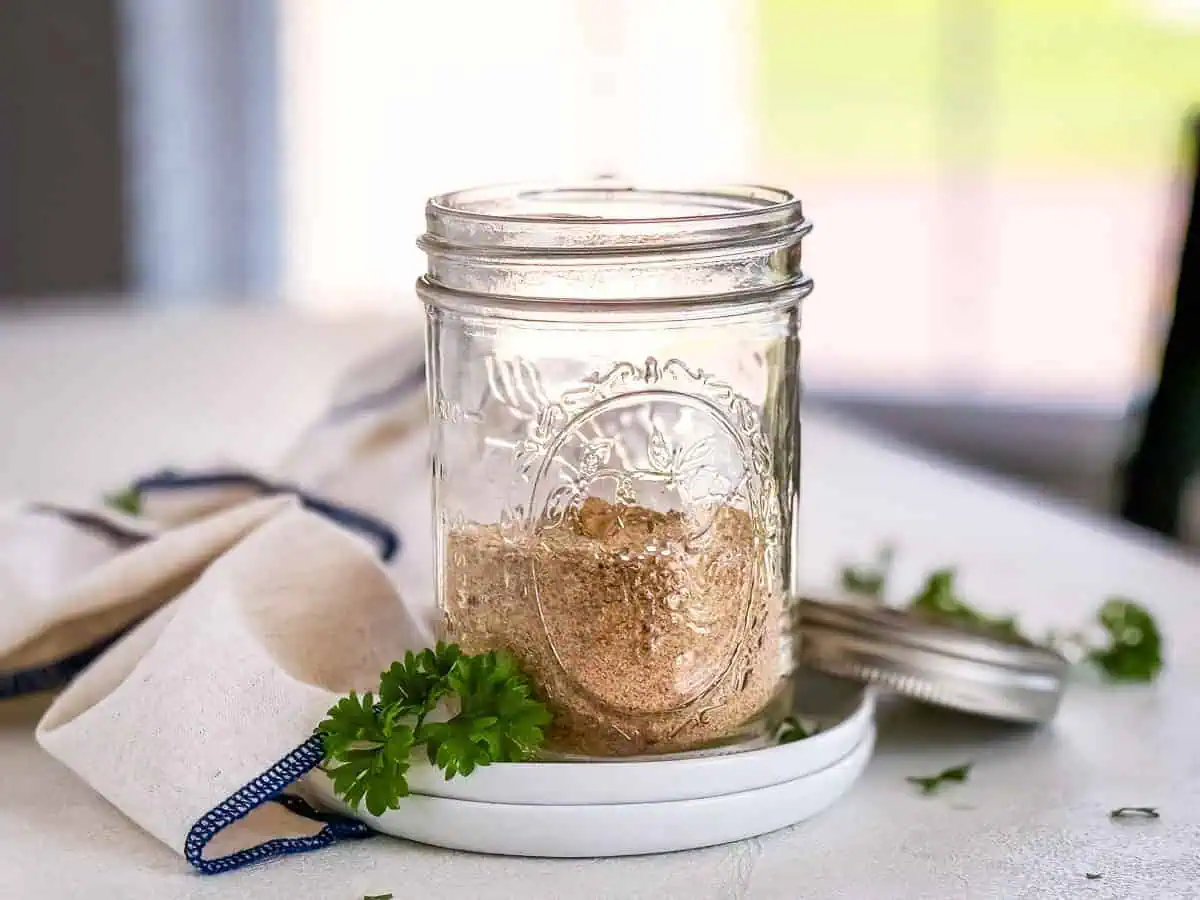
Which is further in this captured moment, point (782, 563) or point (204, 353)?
point (204, 353)

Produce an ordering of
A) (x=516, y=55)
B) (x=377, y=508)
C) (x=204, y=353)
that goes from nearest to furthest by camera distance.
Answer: (x=377, y=508) < (x=204, y=353) < (x=516, y=55)

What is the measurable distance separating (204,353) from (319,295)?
1972mm

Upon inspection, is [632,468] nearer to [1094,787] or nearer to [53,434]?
[1094,787]

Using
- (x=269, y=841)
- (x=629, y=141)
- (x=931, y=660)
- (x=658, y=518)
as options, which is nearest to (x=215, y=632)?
(x=269, y=841)

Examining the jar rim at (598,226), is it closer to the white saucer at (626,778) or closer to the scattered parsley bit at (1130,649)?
the white saucer at (626,778)

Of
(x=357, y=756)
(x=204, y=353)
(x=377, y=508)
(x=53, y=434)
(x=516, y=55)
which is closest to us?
(x=357, y=756)

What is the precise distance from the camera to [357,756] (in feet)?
2.00

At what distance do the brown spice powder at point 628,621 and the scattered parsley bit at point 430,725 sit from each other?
2 centimetres

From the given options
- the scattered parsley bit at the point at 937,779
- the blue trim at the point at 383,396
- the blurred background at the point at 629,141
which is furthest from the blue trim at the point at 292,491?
the blurred background at the point at 629,141

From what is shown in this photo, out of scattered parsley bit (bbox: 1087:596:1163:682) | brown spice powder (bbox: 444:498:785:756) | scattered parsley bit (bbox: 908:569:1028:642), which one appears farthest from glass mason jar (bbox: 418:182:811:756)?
scattered parsley bit (bbox: 1087:596:1163:682)

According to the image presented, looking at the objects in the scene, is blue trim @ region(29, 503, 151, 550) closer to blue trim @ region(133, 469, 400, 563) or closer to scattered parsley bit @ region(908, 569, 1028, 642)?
blue trim @ region(133, 469, 400, 563)

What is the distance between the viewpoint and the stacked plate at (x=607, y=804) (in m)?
0.61

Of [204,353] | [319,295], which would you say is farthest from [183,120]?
[204,353]

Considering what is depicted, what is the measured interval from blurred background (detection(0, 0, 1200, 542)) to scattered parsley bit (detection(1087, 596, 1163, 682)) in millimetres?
2427
